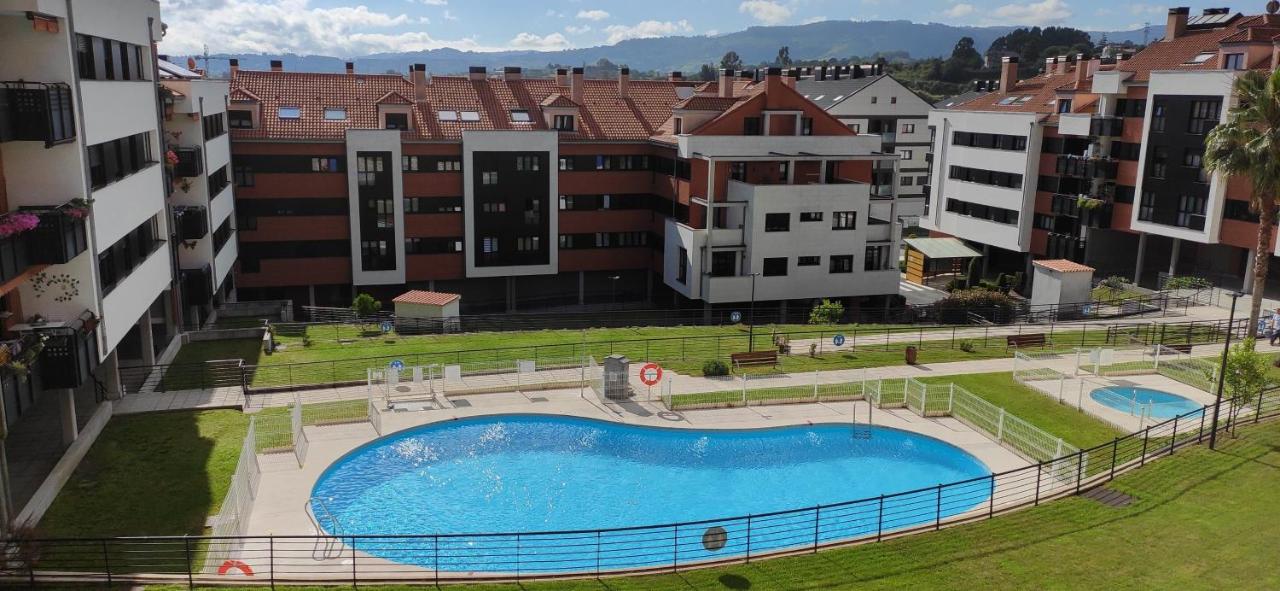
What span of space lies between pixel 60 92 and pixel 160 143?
11069 millimetres

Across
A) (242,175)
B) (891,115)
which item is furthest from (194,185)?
(891,115)

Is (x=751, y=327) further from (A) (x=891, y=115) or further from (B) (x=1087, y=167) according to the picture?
(A) (x=891, y=115)

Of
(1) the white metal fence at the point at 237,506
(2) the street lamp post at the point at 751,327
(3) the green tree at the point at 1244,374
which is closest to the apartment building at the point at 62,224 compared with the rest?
(1) the white metal fence at the point at 237,506

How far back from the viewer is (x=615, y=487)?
26.2 metres

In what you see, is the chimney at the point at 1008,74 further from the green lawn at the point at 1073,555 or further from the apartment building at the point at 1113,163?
the green lawn at the point at 1073,555

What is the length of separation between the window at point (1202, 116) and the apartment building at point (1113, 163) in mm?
61

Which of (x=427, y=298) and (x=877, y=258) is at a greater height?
(x=877, y=258)

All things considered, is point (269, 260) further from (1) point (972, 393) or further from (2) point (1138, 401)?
(2) point (1138, 401)

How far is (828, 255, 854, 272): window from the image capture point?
49562 millimetres

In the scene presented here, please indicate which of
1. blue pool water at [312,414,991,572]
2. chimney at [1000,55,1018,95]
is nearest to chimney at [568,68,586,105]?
blue pool water at [312,414,991,572]

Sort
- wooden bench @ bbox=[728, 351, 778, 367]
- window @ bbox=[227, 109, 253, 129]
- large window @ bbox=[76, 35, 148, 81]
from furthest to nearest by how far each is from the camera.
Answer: window @ bbox=[227, 109, 253, 129]
wooden bench @ bbox=[728, 351, 778, 367]
large window @ bbox=[76, 35, 148, 81]

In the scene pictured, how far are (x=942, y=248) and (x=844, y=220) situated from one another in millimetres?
14958

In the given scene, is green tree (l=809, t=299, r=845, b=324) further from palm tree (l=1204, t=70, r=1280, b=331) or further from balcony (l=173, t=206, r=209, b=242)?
balcony (l=173, t=206, r=209, b=242)

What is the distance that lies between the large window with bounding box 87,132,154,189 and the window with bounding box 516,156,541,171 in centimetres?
2247
